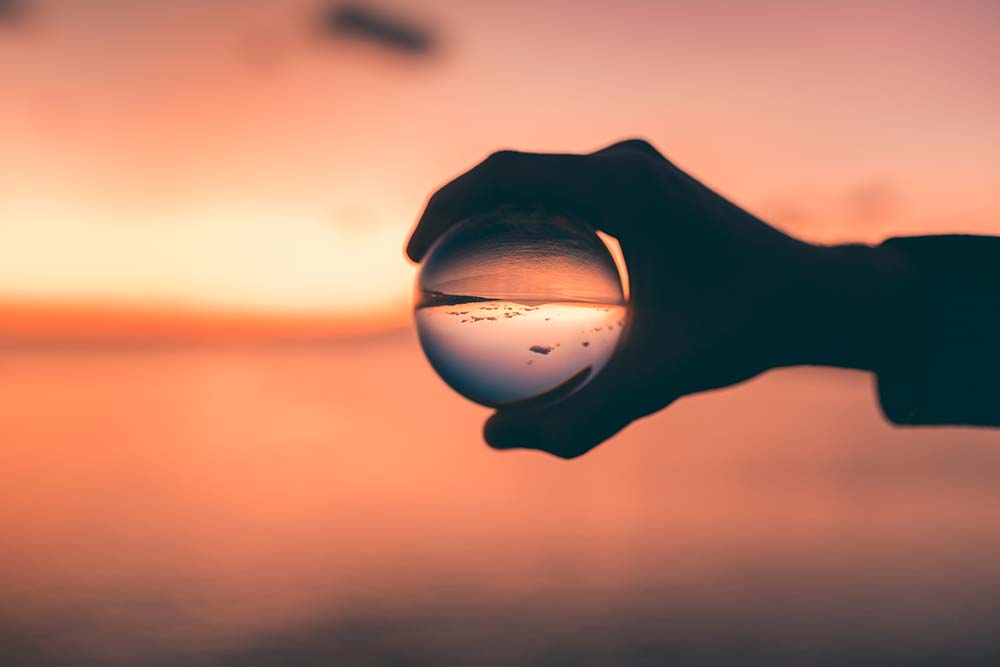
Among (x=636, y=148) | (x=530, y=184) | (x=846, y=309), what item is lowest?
(x=846, y=309)

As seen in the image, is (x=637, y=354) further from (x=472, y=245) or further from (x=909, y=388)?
(x=909, y=388)

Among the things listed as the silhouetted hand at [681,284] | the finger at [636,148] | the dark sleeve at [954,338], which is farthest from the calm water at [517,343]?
the dark sleeve at [954,338]

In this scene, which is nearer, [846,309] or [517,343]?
[517,343]

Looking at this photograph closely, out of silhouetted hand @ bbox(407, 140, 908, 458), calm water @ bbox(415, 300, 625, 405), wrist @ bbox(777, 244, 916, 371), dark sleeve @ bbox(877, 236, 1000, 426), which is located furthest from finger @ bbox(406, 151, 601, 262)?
dark sleeve @ bbox(877, 236, 1000, 426)

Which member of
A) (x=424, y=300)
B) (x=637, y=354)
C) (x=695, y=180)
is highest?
(x=695, y=180)

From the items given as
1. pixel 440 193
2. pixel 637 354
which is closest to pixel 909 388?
pixel 637 354

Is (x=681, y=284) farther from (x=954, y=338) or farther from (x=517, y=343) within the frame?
(x=954, y=338)

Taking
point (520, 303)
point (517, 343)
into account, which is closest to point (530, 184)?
point (520, 303)
